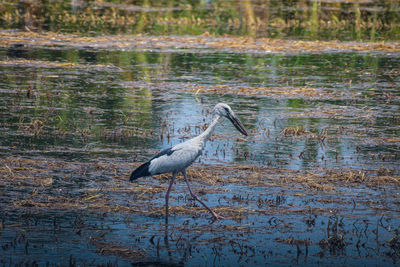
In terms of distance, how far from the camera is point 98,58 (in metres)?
19.4

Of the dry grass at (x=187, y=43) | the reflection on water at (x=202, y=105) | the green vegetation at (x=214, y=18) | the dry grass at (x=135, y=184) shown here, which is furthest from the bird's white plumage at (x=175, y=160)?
the green vegetation at (x=214, y=18)

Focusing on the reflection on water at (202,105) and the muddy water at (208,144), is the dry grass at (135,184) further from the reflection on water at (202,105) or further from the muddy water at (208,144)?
the reflection on water at (202,105)

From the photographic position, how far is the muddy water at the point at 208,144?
6.95 meters

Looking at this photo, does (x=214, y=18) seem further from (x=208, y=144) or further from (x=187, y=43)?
(x=208, y=144)

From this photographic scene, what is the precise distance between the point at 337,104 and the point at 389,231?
733 cm

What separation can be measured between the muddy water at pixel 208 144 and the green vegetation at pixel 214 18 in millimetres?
4345

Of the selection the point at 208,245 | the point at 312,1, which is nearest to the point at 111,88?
the point at 208,245

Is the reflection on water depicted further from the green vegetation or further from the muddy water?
the green vegetation

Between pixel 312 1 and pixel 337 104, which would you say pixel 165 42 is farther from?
pixel 312 1

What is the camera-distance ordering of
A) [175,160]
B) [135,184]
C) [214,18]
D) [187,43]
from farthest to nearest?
[214,18] → [187,43] → [135,184] → [175,160]

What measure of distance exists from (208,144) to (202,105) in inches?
112

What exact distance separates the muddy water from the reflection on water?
3 centimetres

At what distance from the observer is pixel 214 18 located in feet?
95.5

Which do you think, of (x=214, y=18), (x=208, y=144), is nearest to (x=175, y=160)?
(x=208, y=144)
